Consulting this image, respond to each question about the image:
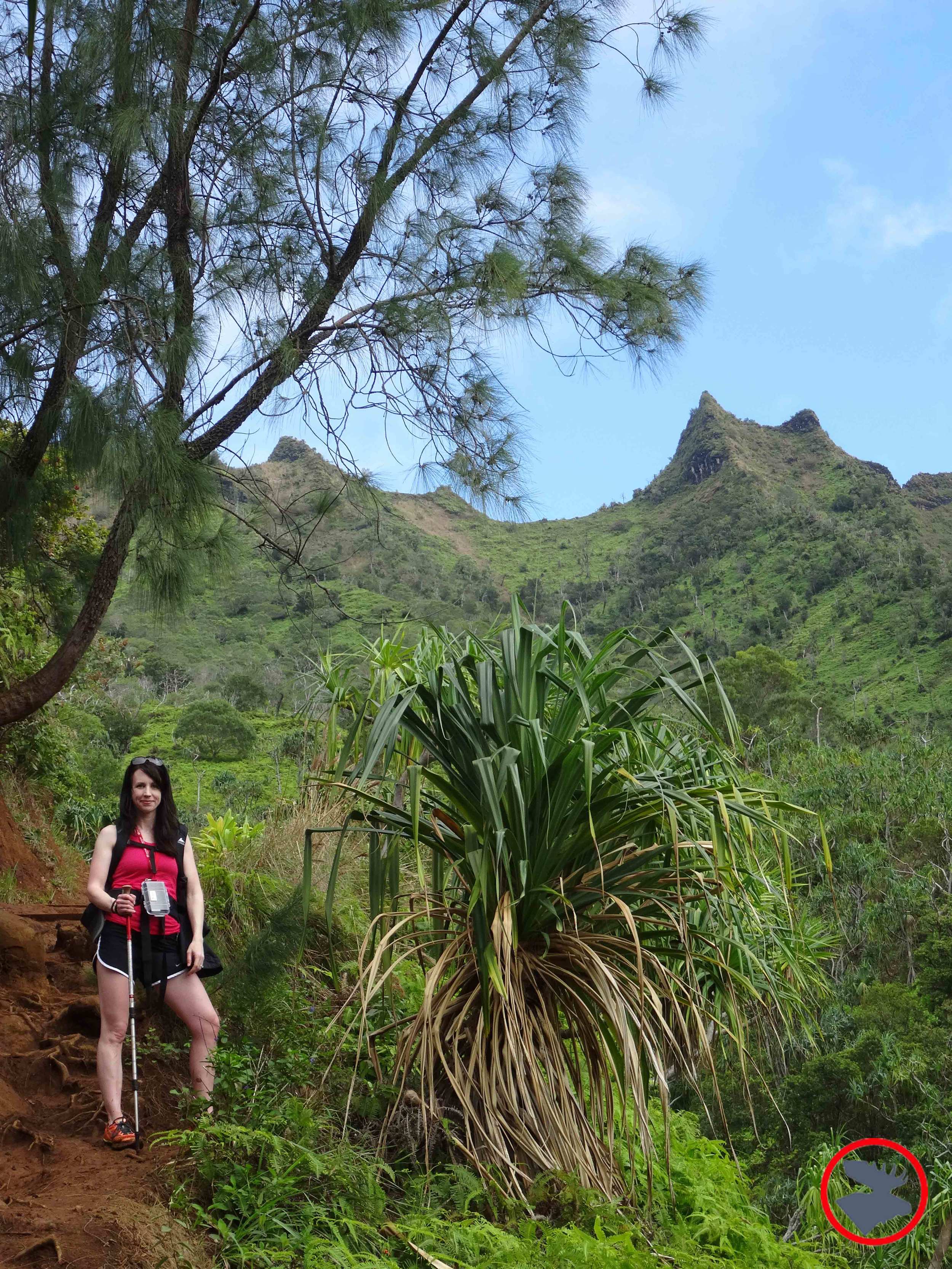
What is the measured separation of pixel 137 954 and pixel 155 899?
17 cm

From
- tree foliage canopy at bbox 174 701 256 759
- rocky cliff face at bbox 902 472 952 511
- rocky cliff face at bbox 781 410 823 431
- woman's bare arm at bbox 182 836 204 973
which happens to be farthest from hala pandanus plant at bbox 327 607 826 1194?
rocky cliff face at bbox 781 410 823 431

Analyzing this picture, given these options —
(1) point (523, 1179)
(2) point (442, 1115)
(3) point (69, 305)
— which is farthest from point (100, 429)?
(1) point (523, 1179)

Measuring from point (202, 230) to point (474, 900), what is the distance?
3004 millimetres

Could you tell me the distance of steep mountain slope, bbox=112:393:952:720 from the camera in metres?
4.61

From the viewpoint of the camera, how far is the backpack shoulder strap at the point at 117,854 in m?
3.12

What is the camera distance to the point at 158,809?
3.26 metres

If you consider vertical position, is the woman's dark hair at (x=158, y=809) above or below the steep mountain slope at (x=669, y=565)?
below

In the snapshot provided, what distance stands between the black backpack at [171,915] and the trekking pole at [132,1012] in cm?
4

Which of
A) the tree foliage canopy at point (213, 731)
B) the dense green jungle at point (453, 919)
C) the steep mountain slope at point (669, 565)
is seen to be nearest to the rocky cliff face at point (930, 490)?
the steep mountain slope at point (669, 565)

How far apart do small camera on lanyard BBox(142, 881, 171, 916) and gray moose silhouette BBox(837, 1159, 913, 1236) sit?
200 centimetres

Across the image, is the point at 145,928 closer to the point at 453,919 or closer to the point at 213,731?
the point at 453,919

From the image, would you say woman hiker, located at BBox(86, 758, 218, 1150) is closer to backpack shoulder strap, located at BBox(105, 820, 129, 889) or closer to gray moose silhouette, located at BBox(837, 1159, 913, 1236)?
backpack shoulder strap, located at BBox(105, 820, 129, 889)

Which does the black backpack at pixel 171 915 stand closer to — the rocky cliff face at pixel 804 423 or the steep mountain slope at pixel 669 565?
the steep mountain slope at pixel 669 565

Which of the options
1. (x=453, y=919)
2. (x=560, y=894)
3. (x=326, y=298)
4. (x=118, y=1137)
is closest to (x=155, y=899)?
(x=118, y=1137)
